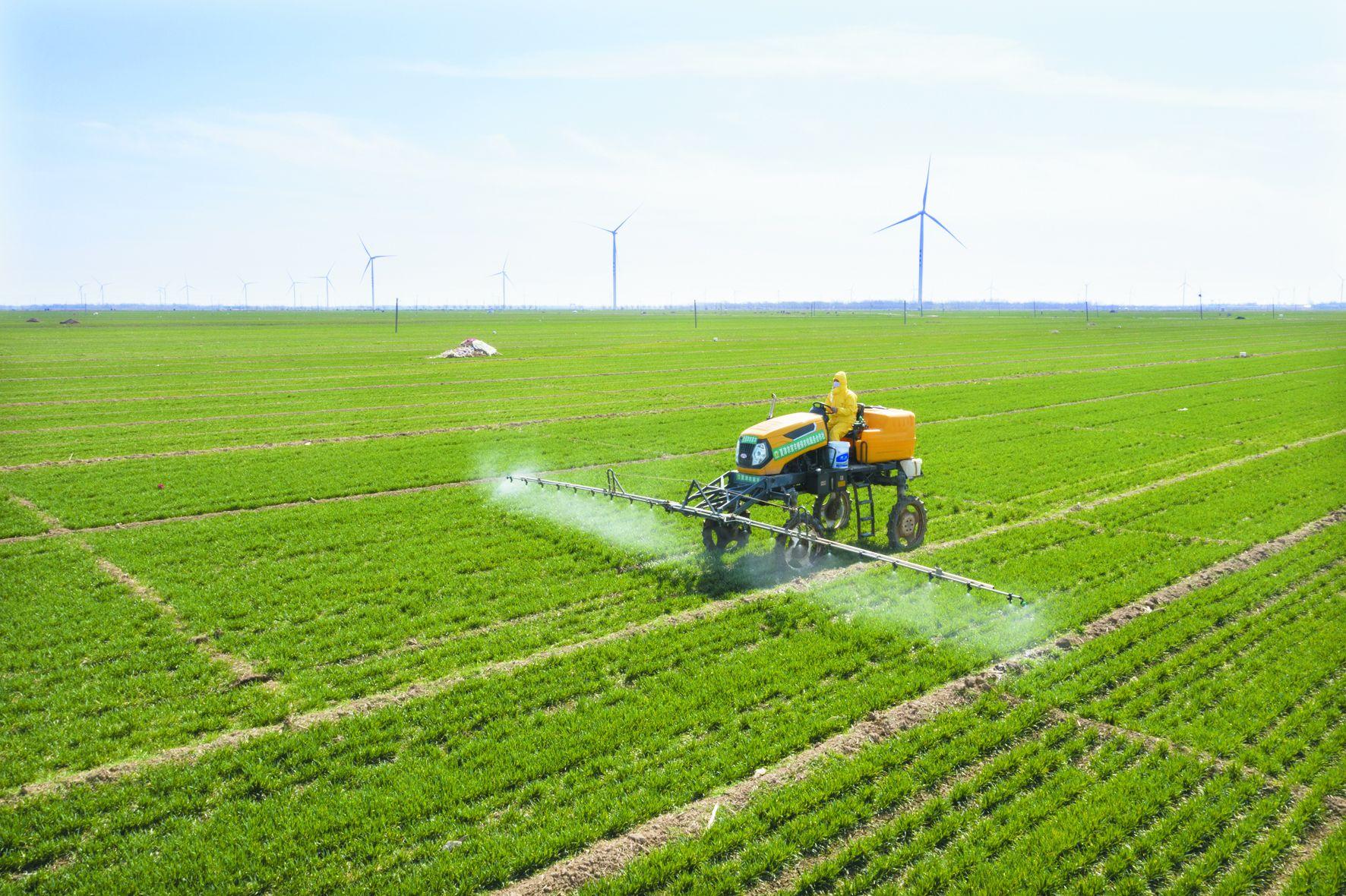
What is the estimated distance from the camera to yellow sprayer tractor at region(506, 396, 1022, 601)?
1288 cm

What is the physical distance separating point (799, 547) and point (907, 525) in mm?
2216

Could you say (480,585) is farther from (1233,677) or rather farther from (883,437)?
(1233,677)

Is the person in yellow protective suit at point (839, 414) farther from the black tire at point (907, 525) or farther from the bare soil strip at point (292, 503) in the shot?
the bare soil strip at point (292, 503)

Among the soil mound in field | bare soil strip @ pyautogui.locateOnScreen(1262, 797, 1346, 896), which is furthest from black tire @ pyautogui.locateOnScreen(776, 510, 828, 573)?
the soil mound in field

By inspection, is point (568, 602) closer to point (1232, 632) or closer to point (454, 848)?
point (454, 848)

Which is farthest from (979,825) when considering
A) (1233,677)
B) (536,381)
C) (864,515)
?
(536,381)

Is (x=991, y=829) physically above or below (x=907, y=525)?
below

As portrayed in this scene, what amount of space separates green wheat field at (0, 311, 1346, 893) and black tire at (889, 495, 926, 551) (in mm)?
539

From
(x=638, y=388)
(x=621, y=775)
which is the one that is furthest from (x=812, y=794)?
(x=638, y=388)

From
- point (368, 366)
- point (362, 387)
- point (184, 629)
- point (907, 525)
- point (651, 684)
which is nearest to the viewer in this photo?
point (651, 684)

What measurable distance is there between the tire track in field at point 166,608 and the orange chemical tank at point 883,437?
29.1ft

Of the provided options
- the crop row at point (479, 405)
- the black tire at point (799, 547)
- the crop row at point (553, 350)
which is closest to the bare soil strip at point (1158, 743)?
the black tire at point (799, 547)

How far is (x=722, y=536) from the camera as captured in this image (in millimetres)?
13867

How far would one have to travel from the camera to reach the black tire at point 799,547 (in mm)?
12680
